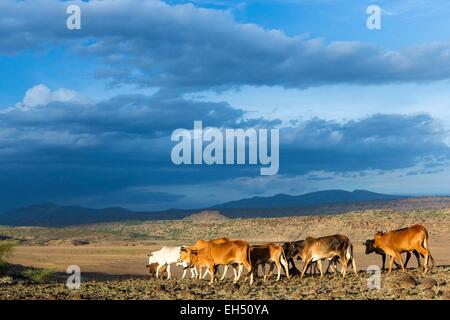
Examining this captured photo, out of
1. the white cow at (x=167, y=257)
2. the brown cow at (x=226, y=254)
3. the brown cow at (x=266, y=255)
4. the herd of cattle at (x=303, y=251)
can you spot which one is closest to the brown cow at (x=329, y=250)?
the herd of cattle at (x=303, y=251)

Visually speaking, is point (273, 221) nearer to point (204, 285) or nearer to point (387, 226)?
point (387, 226)

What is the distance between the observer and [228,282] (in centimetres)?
1934

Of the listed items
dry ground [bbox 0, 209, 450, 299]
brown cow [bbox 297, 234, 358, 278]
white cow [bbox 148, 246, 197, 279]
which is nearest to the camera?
dry ground [bbox 0, 209, 450, 299]

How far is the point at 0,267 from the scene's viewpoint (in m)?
25.2

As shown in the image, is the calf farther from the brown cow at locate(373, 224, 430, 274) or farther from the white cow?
the brown cow at locate(373, 224, 430, 274)

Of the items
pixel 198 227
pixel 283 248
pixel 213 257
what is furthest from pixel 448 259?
pixel 198 227

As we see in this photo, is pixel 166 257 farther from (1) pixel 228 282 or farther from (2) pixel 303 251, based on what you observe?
(2) pixel 303 251

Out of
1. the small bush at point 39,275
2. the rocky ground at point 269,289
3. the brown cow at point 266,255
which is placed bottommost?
the small bush at point 39,275

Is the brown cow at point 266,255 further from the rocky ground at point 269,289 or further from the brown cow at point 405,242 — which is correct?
the brown cow at point 405,242

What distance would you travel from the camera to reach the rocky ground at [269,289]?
1574cm

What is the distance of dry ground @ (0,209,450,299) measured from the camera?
16.2 meters

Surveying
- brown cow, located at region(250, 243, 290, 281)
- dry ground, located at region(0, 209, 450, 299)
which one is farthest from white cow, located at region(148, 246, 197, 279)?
brown cow, located at region(250, 243, 290, 281)

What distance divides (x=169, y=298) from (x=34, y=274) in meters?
12.2

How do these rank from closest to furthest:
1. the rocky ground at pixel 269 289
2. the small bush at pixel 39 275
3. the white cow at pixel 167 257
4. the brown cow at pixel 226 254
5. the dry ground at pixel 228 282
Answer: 1. the rocky ground at pixel 269 289
2. the dry ground at pixel 228 282
3. the brown cow at pixel 226 254
4. the white cow at pixel 167 257
5. the small bush at pixel 39 275
